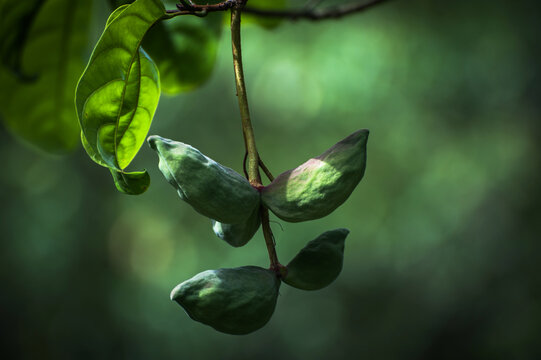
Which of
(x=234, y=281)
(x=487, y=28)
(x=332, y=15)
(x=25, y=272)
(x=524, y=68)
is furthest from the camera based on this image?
(x=25, y=272)

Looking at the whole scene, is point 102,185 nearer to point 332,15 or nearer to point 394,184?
point 394,184

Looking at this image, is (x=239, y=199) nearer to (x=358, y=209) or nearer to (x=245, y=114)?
(x=245, y=114)

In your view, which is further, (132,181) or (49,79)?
(49,79)

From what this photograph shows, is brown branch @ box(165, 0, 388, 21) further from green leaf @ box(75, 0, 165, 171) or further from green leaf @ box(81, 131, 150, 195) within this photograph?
green leaf @ box(81, 131, 150, 195)

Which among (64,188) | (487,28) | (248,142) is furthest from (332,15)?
(64,188)

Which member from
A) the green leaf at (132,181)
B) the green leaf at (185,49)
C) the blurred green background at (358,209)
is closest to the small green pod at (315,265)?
the green leaf at (132,181)

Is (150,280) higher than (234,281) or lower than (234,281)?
higher

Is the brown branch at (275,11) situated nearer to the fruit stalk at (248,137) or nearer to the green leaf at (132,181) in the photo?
the fruit stalk at (248,137)

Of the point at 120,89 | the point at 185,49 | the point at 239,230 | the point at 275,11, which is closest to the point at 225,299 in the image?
the point at 239,230
